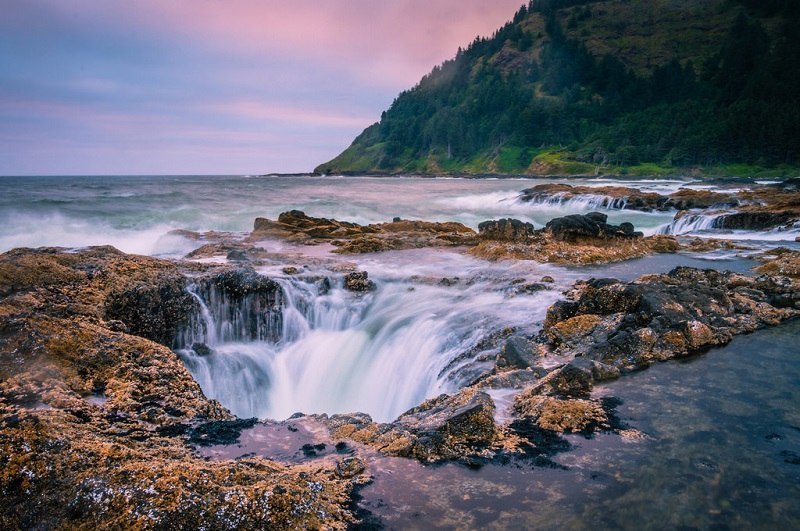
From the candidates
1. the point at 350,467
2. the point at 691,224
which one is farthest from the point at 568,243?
the point at 350,467

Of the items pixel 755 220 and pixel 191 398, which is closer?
pixel 191 398

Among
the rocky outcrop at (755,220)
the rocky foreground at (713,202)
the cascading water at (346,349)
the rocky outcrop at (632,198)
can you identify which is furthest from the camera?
the rocky outcrop at (632,198)

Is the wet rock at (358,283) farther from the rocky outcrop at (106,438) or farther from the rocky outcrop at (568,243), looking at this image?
the rocky outcrop at (106,438)

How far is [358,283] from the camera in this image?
41.5 feet

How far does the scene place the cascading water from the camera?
8.34 meters

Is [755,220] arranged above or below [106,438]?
below

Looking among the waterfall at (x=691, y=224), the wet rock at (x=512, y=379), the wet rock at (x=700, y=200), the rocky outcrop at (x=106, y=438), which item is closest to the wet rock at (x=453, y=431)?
the rocky outcrop at (x=106, y=438)

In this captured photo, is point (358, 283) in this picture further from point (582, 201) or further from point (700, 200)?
Answer: point (582, 201)

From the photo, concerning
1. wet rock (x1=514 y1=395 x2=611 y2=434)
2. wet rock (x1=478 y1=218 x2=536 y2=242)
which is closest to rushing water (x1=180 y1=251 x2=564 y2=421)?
wet rock (x1=514 y1=395 x2=611 y2=434)

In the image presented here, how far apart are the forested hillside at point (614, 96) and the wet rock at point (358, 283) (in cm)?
8367

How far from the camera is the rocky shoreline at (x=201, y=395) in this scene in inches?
117

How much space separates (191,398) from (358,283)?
7.58m

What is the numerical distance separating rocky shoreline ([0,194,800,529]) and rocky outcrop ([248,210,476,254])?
8100 millimetres

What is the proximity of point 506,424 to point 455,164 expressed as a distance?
488 ft
